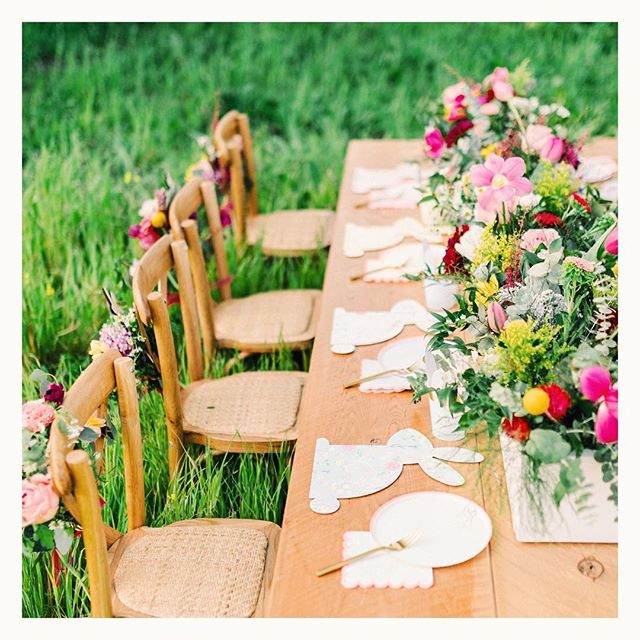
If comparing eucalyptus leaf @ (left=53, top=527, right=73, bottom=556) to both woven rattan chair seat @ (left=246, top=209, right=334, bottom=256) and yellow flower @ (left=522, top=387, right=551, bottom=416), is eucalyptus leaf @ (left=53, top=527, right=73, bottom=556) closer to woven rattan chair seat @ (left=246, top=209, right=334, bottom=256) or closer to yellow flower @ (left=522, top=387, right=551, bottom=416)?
yellow flower @ (left=522, top=387, right=551, bottom=416)

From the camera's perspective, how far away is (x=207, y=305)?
2.59 m

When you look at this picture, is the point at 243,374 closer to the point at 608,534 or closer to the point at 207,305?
the point at 207,305

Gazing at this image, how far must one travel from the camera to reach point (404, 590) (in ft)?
4.35

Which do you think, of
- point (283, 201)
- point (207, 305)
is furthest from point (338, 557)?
point (283, 201)

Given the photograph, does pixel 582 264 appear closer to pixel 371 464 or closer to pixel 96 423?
pixel 371 464

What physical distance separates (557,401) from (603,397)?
0.23 feet

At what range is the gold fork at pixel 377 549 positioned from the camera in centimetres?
136

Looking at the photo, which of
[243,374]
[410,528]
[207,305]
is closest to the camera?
[410,528]

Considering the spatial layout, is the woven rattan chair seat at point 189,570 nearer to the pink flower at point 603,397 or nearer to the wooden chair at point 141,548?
the wooden chair at point 141,548

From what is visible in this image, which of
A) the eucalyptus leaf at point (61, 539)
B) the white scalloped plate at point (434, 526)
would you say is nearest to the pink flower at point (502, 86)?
the white scalloped plate at point (434, 526)

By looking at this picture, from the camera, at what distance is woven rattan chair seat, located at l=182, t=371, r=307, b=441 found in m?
2.14

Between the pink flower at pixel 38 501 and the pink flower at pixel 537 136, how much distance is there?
1.68m
